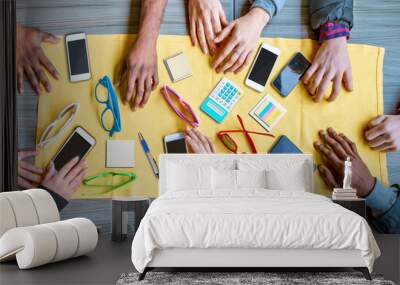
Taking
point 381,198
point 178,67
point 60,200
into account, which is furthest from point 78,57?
point 381,198

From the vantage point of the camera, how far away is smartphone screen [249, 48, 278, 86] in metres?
5.66

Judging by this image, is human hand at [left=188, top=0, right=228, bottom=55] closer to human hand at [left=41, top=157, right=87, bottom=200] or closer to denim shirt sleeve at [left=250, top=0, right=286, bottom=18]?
denim shirt sleeve at [left=250, top=0, right=286, bottom=18]

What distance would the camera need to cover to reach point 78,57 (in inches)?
224

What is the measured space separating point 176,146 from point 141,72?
0.79m

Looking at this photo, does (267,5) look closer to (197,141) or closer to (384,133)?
(197,141)

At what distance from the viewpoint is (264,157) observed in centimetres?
546

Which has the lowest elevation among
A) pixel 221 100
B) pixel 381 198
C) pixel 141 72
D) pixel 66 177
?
pixel 381 198

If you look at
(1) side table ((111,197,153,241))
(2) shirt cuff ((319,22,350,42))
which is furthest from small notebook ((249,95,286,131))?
(1) side table ((111,197,153,241))

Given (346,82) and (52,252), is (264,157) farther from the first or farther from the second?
(52,252)

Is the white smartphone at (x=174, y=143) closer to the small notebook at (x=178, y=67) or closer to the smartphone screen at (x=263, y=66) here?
the small notebook at (x=178, y=67)

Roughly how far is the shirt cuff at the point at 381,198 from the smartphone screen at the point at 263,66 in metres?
1.47

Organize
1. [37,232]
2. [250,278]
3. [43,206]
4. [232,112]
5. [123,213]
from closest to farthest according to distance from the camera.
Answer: [250,278], [37,232], [43,206], [123,213], [232,112]

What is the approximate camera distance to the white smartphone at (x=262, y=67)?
18.6 feet

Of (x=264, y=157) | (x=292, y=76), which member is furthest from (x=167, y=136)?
(x=292, y=76)
